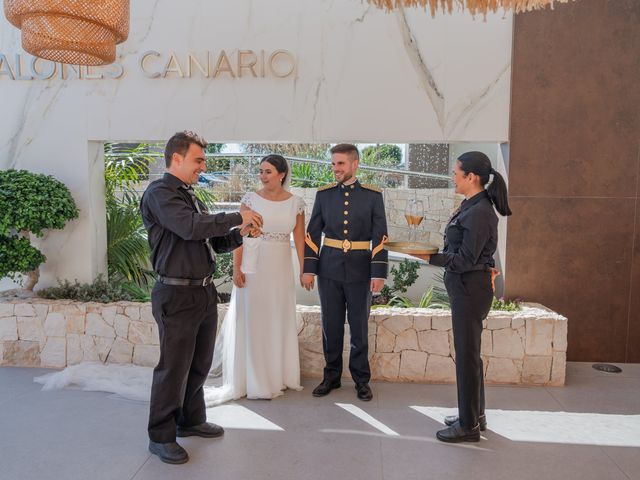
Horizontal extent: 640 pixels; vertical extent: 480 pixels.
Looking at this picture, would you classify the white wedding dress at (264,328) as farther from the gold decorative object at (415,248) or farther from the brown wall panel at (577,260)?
the brown wall panel at (577,260)

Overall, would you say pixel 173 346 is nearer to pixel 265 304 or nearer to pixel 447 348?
pixel 265 304

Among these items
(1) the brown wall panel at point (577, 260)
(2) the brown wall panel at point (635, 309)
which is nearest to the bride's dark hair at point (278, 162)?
(1) the brown wall panel at point (577, 260)

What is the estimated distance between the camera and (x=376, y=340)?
4293 mm

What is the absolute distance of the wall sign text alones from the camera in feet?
15.0

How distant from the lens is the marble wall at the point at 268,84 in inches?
176

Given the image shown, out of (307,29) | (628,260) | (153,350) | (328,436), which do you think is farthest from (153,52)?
(628,260)

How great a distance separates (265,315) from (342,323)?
572mm

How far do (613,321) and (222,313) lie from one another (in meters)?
3.26

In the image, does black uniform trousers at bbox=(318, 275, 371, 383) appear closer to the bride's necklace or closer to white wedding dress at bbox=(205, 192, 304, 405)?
white wedding dress at bbox=(205, 192, 304, 405)

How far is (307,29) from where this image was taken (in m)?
4.54

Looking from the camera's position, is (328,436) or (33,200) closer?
(328,436)

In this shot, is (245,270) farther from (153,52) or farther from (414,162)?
(414,162)

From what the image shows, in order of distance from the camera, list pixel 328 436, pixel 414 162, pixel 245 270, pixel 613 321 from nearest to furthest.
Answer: pixel 328 436 → pixel 245 270 → pixel 613 321 → pixel 414 162

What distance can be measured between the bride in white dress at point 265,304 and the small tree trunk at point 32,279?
202 centimetres
